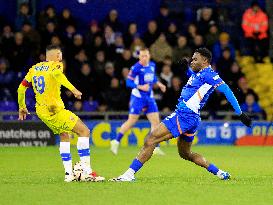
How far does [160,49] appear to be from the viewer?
78.2 feet

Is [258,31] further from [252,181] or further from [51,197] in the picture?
[51,197]

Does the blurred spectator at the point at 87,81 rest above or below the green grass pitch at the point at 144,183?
above

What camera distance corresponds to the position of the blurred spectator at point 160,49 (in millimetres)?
23688

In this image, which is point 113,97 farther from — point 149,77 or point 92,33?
point 149,77

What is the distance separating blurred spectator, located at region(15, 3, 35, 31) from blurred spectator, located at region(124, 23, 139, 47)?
2557 mm

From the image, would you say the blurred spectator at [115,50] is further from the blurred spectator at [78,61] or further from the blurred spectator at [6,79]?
the blurred spectator at [6,79]

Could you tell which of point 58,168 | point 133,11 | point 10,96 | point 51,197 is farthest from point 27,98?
point 51,197

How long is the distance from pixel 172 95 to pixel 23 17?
14.7 ft

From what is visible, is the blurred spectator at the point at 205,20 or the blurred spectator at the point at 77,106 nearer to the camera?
the blurred spectator at the point at 77,106

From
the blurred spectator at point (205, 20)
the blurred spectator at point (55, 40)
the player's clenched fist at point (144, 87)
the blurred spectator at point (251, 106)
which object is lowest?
the blurred spectator at point (251, 106)

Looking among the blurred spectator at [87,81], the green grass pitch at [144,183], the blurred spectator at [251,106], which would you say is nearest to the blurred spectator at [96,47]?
the blurred spectator at [87,81]

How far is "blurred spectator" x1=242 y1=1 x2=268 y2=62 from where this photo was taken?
24.2 meters

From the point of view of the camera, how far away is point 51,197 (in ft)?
34.3

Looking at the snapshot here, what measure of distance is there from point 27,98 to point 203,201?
12.9m
